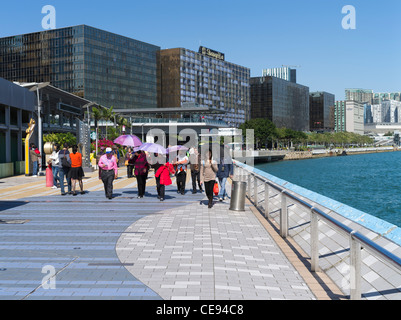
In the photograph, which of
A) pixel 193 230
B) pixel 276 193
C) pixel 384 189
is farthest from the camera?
pixel 384 189

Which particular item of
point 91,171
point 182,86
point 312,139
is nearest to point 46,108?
point 91,171

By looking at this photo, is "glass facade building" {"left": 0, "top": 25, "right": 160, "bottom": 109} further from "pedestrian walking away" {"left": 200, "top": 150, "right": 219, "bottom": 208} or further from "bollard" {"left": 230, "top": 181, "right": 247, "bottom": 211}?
"bollard" {"left": 230, "top": 181, "right": 247, "bottom": 211}

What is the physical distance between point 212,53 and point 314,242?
16819 cm

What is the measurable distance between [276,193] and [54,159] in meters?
11.0

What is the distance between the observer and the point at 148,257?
7.59 metres

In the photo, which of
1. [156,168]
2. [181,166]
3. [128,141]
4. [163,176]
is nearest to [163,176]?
[163,176]

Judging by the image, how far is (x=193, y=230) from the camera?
1014 cm

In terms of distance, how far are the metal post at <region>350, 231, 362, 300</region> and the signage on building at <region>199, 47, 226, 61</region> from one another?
164 meters

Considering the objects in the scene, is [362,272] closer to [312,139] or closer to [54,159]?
[54,159]

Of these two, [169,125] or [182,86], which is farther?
[182,86]

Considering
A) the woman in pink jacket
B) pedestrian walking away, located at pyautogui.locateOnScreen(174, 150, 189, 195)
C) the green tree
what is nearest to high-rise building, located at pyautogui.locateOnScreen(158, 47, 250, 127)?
the green tree

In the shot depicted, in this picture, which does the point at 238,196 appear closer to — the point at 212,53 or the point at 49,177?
the point at 49,177

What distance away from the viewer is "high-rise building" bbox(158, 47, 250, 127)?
153m

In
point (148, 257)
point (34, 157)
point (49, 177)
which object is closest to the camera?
point (148, 257)
